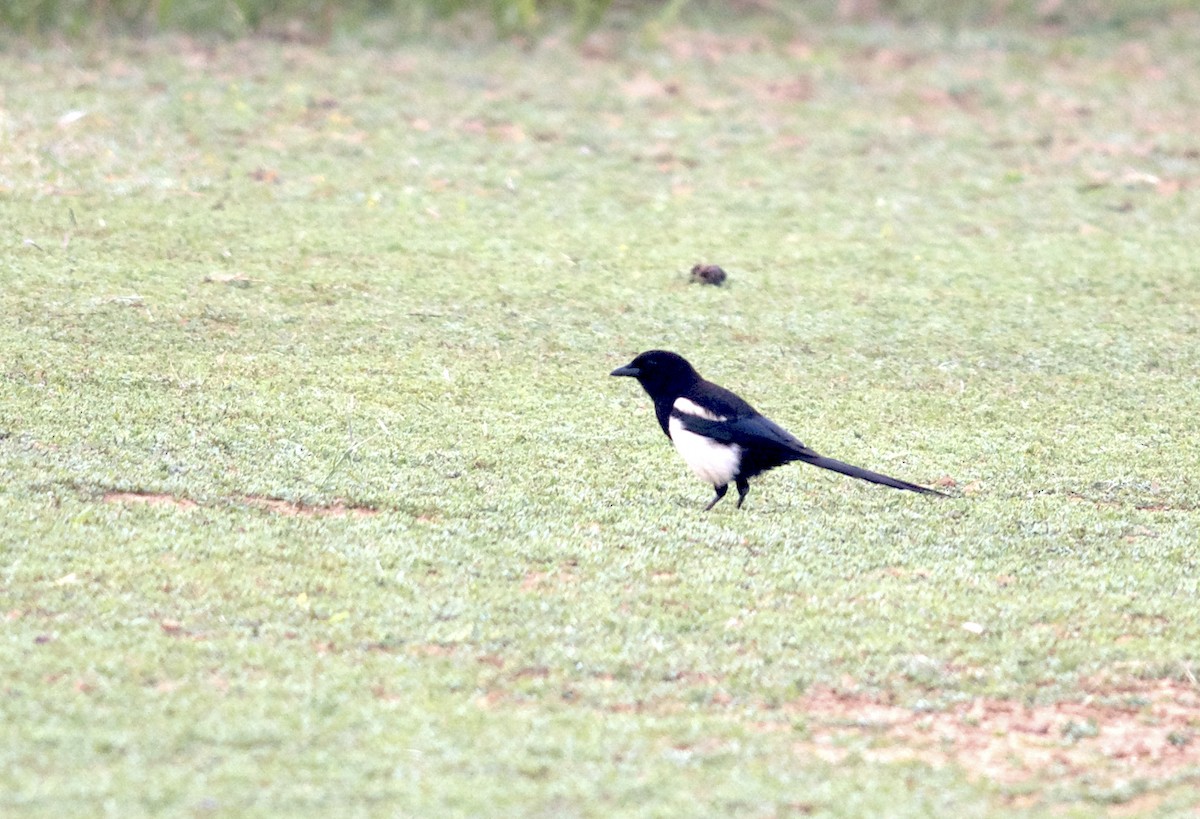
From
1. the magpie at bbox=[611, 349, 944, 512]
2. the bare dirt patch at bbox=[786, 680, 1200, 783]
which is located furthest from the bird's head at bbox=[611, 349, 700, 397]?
the bare dirt patch at bbox=[786, 680, 1200, 783]

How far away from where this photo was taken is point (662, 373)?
5586 millimetres

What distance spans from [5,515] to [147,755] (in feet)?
4.94

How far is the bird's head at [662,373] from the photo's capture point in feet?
18.1

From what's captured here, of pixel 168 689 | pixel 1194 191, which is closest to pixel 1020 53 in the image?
pixel 1194 191

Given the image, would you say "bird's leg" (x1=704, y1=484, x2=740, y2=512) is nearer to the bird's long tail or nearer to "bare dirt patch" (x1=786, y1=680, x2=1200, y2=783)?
the bird's long tail

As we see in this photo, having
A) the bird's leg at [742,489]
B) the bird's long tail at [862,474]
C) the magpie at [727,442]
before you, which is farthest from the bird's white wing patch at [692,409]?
the bird's long tail at [862,474]

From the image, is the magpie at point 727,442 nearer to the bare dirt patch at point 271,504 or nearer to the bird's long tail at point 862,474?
the bird's long tail at point 862,474

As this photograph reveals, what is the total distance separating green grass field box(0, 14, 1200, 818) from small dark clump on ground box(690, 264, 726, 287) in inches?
3.4

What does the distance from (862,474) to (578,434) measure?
102 cm

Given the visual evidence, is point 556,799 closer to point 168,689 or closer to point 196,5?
point 168,689

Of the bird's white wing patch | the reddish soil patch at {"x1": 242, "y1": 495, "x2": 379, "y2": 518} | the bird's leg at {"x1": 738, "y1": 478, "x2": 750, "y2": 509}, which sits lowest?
the bird's leg at {"x1": 738, "y1": 478, "x2": 750, "y2": 509}

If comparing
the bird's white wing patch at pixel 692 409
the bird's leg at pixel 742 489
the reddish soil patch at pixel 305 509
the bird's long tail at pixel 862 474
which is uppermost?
the bird's white wing patch at pixel 692 409

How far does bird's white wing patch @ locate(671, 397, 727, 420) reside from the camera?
5.23 meters

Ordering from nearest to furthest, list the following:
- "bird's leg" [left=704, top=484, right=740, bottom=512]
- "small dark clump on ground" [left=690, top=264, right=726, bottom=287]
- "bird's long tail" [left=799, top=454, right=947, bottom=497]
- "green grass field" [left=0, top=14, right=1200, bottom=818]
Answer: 1. "green grass field" [left=0, top=14, right=1200, bottom=818]
2. "bird's long tail" [left=799, top=454, right=947, bottom=497]
3. "bird's leg" [left=704, top=484, right=740, bottom=512]
4. "small dark clump on ground" [left=690, top=264, right=726, bottom=287]
